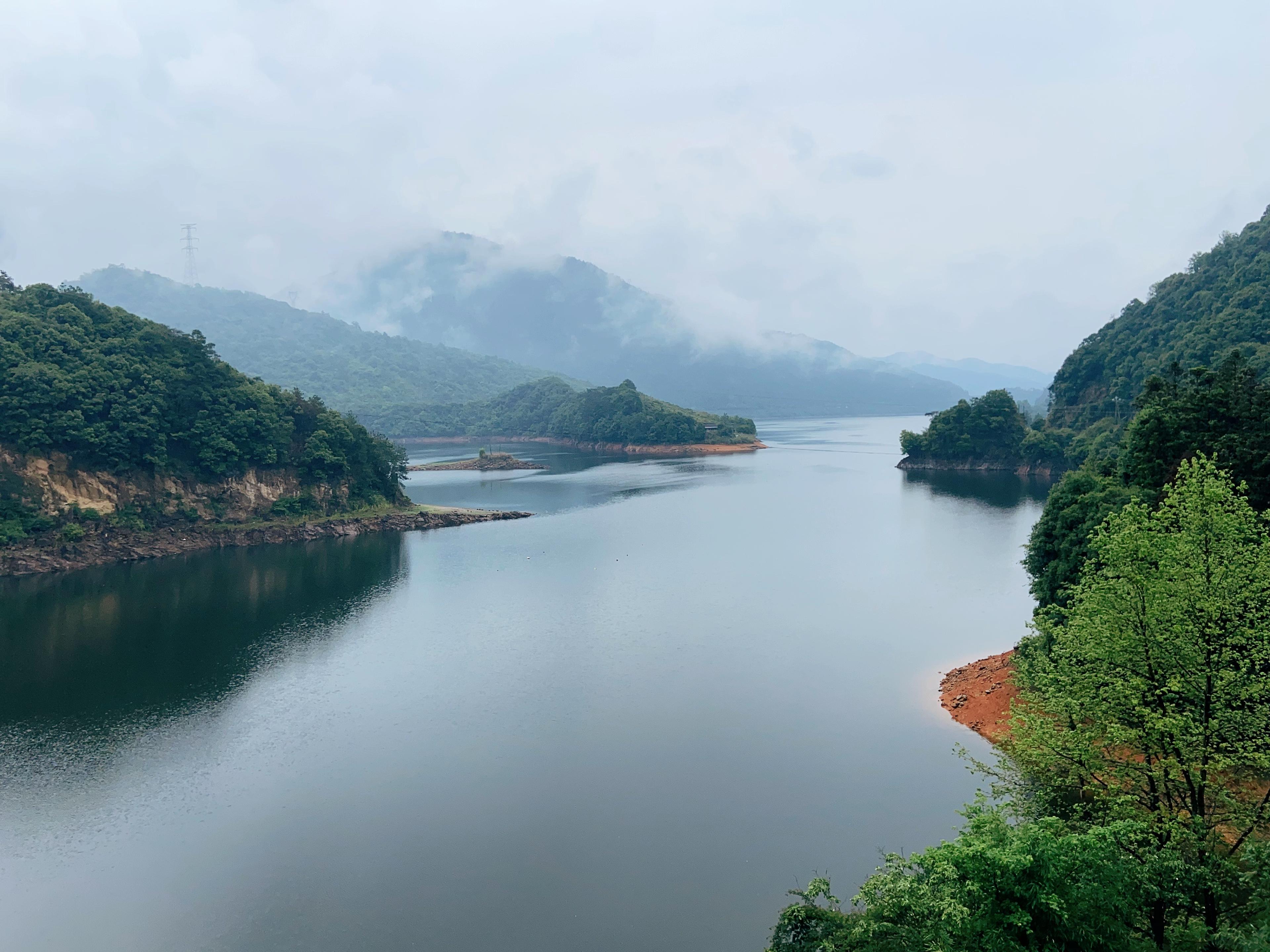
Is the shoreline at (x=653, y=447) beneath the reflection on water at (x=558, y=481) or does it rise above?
above

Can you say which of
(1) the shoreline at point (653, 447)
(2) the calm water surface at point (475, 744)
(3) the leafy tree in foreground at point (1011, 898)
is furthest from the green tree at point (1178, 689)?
(1) the shoreline at point (653, 447)

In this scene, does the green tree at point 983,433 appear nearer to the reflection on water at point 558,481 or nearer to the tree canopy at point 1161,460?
the reflection on water at point 558,481

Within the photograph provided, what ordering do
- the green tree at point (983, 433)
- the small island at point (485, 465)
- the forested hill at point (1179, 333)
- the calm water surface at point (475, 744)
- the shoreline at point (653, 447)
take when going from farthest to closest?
the shoreline at point (653, 447), the small island at point (485, 465), the green tree at point (983, 433), the forested hill at point (1179, 333), the calm water surface at point (475, 744)

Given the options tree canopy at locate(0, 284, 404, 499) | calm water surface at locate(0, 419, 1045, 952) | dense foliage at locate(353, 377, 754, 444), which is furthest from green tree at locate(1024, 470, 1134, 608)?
dense foliage at locate(353, 377, 754, 444)

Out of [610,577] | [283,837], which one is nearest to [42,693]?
[283,837]

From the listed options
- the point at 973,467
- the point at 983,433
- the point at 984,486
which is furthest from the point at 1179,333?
the point at 973,467

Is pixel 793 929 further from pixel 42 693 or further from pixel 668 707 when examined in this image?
pixel 42 693
